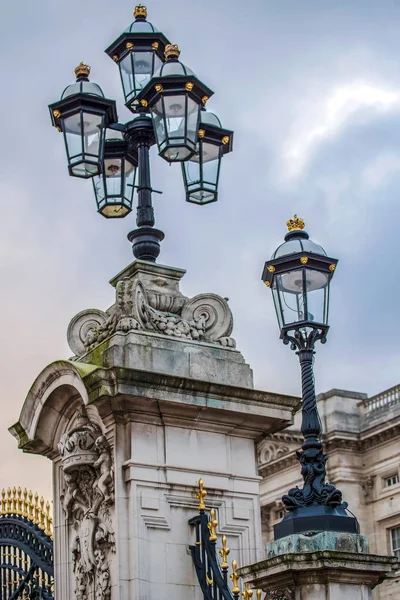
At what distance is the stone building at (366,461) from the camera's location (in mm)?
50531

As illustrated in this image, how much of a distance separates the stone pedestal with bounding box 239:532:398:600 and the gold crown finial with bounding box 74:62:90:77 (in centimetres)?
539

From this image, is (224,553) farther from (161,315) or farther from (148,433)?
(161,315)

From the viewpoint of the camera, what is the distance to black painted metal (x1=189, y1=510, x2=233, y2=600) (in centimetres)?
941

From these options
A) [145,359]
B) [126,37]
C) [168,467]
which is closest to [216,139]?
[126,37]

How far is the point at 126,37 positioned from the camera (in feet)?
39.6

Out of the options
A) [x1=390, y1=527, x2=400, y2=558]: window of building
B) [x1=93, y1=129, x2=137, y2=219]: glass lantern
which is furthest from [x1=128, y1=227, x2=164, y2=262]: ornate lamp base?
[x1=390, y1=527, x2=400, y2=558]: window of building

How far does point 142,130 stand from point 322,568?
4991 mm

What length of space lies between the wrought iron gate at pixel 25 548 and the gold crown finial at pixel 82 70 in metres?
4.43

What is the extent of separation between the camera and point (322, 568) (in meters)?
8.04

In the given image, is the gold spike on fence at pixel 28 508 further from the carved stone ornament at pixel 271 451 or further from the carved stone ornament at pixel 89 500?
the carved stone ornament at pixel 271 451

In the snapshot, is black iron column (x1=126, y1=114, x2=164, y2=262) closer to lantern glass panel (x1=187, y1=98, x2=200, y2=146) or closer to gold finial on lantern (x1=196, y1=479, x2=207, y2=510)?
lantern glass panel (x1=187, y1=98, x2=200, y2=146)

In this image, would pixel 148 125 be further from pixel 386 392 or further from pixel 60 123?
pixel 386 392

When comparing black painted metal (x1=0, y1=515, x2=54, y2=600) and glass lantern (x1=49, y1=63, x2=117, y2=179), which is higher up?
glass lantern (x1=49, y1=63, x2=117, y2=179)

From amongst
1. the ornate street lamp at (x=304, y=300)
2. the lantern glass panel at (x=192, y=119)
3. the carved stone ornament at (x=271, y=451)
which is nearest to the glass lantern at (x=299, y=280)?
the ornate street lamp at (x=304, y=300)
